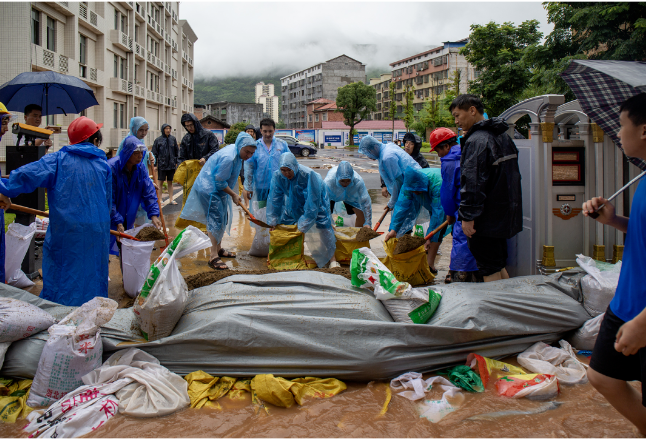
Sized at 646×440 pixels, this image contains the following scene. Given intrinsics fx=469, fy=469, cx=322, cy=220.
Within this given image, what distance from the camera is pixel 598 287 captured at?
289 centimetres

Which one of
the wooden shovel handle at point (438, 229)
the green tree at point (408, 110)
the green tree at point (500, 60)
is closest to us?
the wooden shovel handle at point (438, 229)

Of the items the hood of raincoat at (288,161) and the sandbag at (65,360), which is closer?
the sandbag at (65,360)

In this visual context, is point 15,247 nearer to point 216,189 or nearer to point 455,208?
Result: point 216,189

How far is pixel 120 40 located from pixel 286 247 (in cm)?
2035

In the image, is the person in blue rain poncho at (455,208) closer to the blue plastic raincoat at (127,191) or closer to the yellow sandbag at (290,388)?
the yellow sandbag at (290,388)

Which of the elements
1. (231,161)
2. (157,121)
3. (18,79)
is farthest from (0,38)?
(157,121)

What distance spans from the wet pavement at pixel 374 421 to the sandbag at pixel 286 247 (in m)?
2.49

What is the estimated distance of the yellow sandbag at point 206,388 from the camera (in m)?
2.35

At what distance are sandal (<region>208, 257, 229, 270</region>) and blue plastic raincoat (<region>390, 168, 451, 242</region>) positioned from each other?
6.08 feet

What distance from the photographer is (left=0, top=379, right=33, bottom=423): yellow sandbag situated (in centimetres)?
225

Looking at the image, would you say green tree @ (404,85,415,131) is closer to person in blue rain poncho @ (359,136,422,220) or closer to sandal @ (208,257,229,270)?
person in blue rain poncho @ (359,136,422,220)

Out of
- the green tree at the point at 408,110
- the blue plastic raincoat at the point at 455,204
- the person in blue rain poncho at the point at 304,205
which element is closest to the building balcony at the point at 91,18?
the person in blue rain poncho at the point at 304,205

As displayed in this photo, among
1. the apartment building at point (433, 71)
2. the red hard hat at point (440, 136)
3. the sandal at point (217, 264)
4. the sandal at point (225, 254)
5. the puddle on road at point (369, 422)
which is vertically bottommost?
the puddle on road at point (369, 422)

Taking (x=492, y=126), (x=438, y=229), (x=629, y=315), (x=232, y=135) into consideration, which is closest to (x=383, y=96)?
(x=232, y=135)
